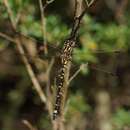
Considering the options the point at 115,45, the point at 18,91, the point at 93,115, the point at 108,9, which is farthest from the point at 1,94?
the point at 115,45

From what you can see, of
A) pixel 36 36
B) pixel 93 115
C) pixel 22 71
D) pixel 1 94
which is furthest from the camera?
pixel 1 94

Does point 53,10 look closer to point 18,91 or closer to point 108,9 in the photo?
point 108,9

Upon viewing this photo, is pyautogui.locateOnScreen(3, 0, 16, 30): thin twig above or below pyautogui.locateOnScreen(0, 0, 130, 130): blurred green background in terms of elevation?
below

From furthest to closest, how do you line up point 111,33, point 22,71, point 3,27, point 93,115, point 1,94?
point 1,94, point 22,71, point 93,115, point 3,27, point 111,33

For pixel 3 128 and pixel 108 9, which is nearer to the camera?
pixel 108 9

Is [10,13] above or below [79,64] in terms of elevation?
above

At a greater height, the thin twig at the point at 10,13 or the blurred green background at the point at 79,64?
the blurred green background at the point at 79,64

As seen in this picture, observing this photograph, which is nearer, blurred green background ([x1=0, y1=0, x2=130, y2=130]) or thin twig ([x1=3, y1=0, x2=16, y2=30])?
thin twig ([x1=3, y1=0, x2=16, y2=30])

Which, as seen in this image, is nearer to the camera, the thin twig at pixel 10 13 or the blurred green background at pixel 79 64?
the thin twig at pixel 10 13
